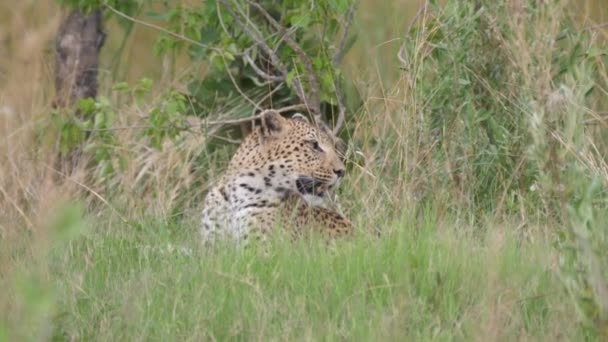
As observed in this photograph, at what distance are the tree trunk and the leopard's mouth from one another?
2.25 metres

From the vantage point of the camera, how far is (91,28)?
8.43 meters

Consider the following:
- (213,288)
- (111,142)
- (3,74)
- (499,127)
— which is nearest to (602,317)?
(213,288)

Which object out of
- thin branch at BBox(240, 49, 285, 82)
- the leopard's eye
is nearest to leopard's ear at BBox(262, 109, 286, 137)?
the leopard's eye

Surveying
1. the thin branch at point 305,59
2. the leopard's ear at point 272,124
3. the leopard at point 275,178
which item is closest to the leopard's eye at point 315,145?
the leopard at point 275,178

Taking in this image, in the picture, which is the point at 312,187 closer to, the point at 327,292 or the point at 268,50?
the point at 268,50

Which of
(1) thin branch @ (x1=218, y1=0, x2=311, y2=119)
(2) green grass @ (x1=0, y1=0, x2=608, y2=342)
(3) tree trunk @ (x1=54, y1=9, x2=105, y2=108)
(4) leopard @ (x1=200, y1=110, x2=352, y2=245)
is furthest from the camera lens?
(3) tree trunk @ (x1=54, y1=9, x2=105, y2=108)

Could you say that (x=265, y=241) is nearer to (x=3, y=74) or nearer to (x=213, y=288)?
(x=213, y=288)

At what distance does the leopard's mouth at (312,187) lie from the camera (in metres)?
6.82

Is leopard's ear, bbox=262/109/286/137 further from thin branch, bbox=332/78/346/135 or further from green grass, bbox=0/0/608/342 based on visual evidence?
thin branch, bbox=332/78/346/135

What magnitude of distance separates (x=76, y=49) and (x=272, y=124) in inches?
85.1

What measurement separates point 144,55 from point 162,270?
5.66 m

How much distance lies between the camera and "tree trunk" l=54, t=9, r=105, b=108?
8.41m

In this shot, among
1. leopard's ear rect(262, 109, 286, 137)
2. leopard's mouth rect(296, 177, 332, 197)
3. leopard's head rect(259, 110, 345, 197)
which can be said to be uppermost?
leopard's ear rect(262, 109, 286, 137)

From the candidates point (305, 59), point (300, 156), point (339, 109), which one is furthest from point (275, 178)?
point (339, 109)
